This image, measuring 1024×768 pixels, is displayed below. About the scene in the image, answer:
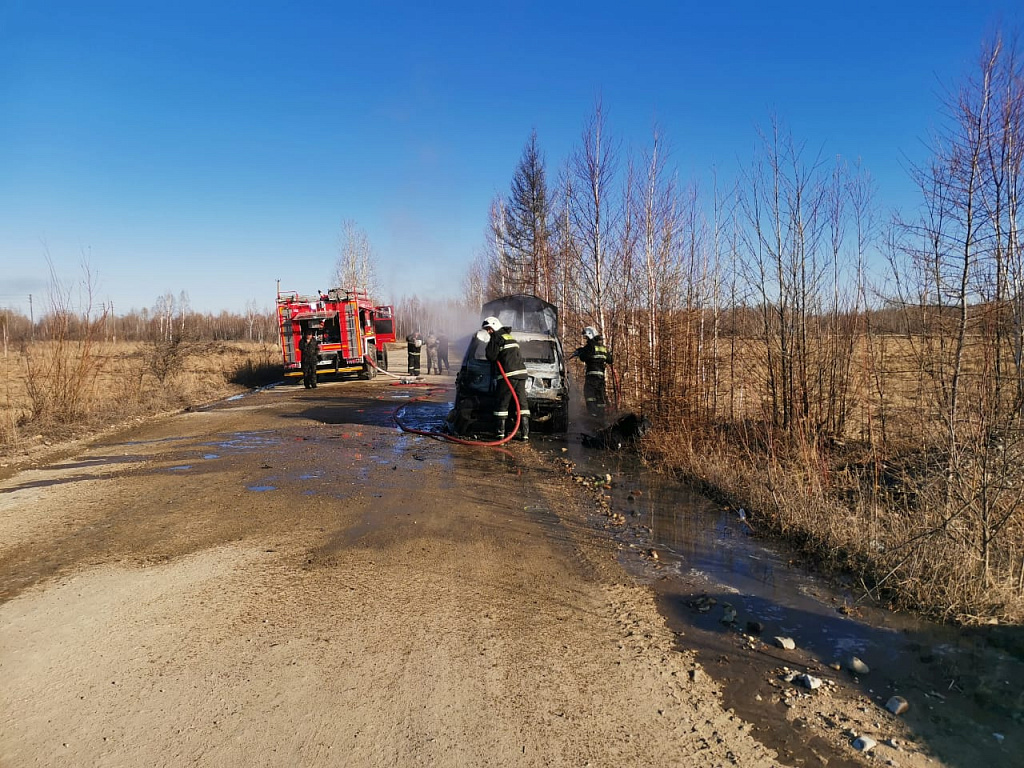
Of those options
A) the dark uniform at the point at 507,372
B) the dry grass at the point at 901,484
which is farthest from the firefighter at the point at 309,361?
the dry grass at the point at 901,484

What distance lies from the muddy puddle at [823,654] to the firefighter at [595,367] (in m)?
6.57

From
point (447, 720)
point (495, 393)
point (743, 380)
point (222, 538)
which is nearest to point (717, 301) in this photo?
point (743, 380)

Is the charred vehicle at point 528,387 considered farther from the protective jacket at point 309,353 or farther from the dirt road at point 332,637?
the protective jacket at point 309,353

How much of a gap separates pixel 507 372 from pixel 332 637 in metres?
6.94

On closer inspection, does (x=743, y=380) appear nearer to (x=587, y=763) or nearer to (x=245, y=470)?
(x=245, y=470)

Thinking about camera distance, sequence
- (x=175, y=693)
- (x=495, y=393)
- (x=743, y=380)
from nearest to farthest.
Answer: (x=175, y=693) → (x=743, y=380) → (x=495, y=393)

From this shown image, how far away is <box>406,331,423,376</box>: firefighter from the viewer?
25.0 meters

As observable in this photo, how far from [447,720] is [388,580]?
1796mm

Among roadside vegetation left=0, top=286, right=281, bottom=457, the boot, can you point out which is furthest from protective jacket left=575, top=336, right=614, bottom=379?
roadside vegetation left=0, top=286, right=281, bottom=457

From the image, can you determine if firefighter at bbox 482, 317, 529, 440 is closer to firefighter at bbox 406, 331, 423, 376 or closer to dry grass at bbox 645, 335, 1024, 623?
dry grass at bbox 645, 335, 1024, 623

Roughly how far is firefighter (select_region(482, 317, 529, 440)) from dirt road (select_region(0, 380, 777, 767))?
341 cm

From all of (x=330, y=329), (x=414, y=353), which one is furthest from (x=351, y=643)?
(x=414, y=353)

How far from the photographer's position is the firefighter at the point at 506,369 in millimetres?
10312

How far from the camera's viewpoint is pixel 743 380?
10.3m
